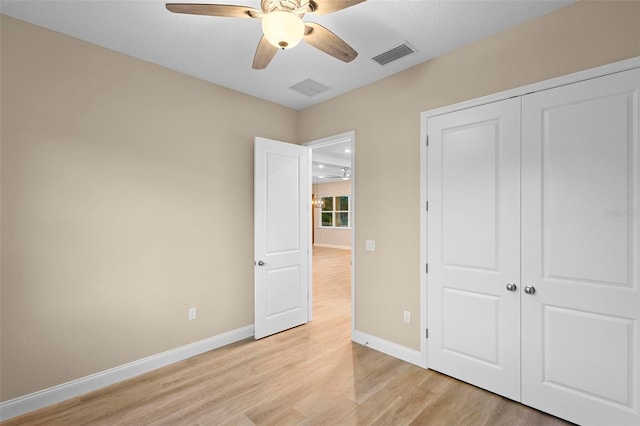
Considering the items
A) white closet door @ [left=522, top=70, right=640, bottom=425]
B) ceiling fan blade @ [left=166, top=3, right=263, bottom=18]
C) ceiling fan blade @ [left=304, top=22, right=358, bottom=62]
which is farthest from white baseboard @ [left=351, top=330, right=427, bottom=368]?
ceiling fan blade @ [left=166, top=3, right=263, bottom=18]

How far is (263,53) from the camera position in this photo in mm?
2004

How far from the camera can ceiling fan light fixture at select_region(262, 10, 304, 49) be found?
59.7 inches

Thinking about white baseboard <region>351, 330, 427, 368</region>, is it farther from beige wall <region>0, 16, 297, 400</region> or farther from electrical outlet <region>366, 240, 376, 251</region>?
beige wall <region>0, 16, 297, 400</region>

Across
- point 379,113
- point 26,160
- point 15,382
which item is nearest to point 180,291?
point 15,382

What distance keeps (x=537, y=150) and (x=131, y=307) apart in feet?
11.6

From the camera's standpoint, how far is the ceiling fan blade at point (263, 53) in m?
1.89

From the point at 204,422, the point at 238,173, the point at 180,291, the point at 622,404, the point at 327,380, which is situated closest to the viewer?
the point at 622,404

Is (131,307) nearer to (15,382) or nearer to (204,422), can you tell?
(15,382)

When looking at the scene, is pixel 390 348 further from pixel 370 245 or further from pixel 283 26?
pixel 283 26

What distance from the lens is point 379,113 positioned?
315 centimetres

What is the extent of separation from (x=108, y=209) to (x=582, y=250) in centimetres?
361

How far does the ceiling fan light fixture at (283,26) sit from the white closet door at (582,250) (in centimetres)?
179

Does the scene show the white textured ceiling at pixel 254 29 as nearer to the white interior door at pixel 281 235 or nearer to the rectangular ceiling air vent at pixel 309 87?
the rectangular ceiling air vent at pixel 309 87

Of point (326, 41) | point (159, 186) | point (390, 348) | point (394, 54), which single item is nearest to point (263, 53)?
point (326, 41)
